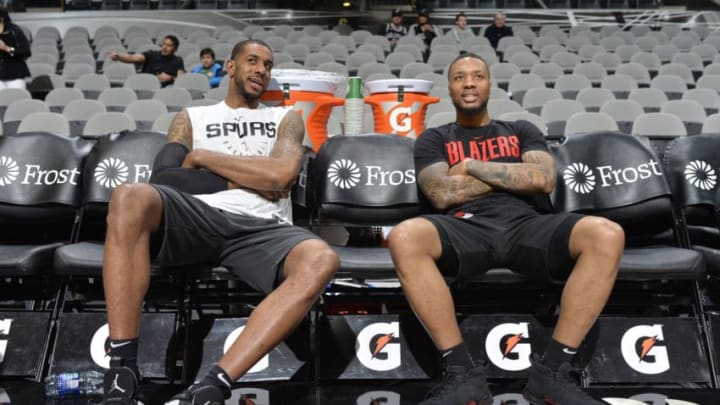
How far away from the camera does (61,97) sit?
245 inches

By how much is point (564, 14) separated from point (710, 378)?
1012cm

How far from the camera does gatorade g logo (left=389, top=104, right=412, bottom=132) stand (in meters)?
3.64

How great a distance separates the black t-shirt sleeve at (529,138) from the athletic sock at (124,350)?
1.64 m

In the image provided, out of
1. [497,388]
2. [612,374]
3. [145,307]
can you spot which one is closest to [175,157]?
[145,307]

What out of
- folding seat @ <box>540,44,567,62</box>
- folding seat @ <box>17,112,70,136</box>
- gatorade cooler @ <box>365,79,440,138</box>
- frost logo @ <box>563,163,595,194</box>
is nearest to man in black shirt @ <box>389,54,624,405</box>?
frost logo @ <box>563,163,595,194</box>

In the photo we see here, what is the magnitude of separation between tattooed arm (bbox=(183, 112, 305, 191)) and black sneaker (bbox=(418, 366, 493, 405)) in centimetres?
90

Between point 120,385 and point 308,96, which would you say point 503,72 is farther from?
point 120,385

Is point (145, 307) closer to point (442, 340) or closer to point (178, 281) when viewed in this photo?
point (178, 281)

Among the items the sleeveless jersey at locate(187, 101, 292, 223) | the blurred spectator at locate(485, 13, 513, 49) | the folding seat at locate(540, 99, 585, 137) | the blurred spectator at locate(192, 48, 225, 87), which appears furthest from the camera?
the blurred spectator at locate(485, 13, 513, 49)

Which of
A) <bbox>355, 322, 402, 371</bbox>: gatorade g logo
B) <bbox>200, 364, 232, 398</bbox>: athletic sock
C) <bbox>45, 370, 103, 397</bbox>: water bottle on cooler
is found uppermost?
<bbox>200, 364, 232, 398</bbox>: athletic sock

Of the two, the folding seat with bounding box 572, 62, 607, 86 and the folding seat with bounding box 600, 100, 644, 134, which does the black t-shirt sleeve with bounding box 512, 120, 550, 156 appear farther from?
the folding seat with bounding box 572, 62, 607, 86

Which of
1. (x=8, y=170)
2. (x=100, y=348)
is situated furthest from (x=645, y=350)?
(x=8, y=170)

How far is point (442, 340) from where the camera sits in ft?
7.30

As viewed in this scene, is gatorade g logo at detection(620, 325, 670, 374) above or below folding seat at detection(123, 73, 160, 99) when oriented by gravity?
below
